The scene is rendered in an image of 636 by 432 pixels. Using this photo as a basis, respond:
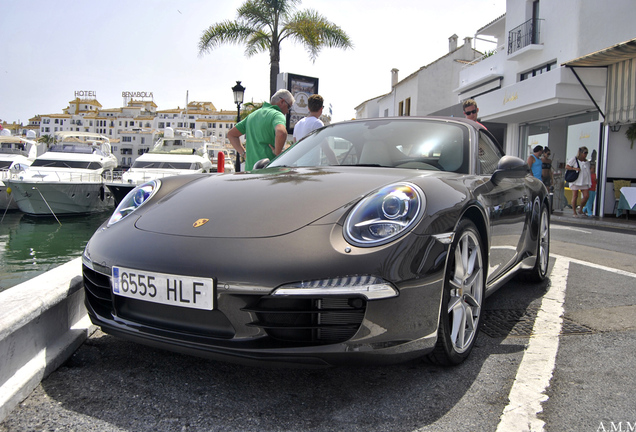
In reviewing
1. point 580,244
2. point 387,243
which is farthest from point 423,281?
point 580,244

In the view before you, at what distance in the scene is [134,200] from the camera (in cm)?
256

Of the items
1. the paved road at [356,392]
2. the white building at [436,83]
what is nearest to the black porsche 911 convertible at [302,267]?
the paved road at [356,392]

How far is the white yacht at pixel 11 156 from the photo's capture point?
21.7 metres

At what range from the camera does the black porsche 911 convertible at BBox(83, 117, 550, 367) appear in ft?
5.83

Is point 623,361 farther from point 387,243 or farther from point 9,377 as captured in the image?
point 9,377

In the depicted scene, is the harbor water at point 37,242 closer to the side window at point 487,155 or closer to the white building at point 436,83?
the side window at point 487,155

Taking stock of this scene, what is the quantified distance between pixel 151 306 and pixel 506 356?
5.33 ft

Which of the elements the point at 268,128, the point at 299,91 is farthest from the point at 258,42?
the point at 268,128

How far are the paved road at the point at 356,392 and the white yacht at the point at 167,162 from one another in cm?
1638

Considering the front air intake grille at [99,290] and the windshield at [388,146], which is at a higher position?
the windshield at [388,146]

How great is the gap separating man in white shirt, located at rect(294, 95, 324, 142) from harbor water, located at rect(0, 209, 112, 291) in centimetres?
654

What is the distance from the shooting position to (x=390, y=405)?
6.12 ft

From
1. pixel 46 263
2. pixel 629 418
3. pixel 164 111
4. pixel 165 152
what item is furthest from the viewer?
pixel 164 111

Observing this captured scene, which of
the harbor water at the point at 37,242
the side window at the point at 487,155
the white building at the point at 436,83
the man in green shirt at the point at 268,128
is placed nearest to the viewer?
the side window at the point at 487,155
